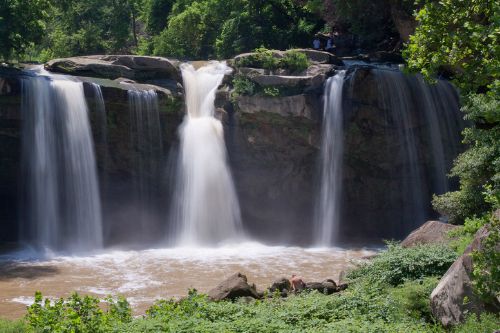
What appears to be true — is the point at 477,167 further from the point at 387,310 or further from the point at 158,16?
the point at 158,16

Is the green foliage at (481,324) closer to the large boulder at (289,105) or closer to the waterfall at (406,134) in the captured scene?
the large boulder at (289,105)

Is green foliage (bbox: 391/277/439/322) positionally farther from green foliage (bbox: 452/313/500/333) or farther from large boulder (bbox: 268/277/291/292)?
large boulder (bbox: 268/277/291/292)

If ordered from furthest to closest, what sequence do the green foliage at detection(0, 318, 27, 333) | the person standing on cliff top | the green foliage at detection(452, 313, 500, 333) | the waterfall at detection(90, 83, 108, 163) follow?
the person standing on cliff top
the waterfall at detection(90, 83, 108, 163)
the green foliage at detection(0, 318, 27, 333)
the green foliage at detection(452, 313, 500, 333)

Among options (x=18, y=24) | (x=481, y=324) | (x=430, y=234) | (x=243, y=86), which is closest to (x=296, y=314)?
(x=481, y=324)

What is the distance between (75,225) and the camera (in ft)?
69.6

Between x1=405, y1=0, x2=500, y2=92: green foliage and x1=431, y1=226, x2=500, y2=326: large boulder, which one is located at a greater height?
x1=405, y1=0, x2=500, y2=92: green foliage

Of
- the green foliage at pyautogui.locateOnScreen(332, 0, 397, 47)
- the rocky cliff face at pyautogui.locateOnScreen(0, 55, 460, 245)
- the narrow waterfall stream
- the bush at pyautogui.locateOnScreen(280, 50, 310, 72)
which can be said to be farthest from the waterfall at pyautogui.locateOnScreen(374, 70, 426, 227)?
the green foliage at pyautogui.locateOnScreen(332, 0, 397, 47)

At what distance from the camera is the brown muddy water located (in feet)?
50.9

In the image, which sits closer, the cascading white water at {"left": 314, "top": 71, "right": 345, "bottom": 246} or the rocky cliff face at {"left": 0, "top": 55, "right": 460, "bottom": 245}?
the rocky cliff face at {"left": 0, "top": 55, "right": 460, "bottom": 245}

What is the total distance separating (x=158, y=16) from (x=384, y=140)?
18.5 metres

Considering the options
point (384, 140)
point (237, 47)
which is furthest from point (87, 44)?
point (384, 140)

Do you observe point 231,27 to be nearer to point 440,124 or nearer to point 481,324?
point 440,124

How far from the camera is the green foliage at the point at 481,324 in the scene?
758 cm

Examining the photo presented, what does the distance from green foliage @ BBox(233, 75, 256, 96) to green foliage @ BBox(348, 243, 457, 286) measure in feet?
37.3
